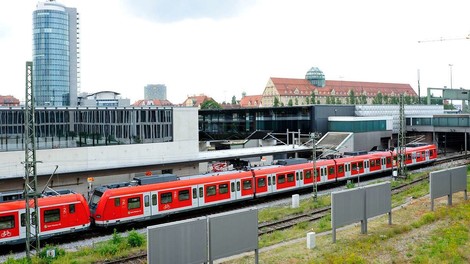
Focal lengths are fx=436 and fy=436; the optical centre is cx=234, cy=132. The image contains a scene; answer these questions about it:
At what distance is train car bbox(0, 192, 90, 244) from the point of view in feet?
68.0

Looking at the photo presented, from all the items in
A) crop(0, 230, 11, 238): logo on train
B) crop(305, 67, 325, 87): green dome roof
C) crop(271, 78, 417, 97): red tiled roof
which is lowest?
crop(0, 230, 11, 238): logo on train

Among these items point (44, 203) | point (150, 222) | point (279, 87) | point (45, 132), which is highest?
point (279, 87)

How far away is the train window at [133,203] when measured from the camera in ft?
80.4

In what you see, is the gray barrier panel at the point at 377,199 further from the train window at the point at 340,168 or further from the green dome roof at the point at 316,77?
the green dome roof at the point at 316,77

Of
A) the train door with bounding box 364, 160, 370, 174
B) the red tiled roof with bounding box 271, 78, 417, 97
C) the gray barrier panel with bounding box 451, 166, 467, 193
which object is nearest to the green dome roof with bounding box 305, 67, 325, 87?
the red tiled roof with bounding box 271, 78, 417, 97

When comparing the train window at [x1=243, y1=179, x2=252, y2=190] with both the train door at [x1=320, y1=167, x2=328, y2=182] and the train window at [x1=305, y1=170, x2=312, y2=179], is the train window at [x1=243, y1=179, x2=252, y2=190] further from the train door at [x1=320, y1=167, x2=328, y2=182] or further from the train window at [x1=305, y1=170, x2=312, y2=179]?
the train door at [x1=320, y1=167, x2=328, y2=182]

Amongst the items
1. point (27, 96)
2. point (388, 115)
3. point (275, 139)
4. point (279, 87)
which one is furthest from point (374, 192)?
point (279, 87)

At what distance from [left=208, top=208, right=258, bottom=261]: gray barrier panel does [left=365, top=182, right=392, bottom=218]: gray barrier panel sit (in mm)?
6766

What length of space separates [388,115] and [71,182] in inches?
2092

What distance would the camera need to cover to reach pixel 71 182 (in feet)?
112

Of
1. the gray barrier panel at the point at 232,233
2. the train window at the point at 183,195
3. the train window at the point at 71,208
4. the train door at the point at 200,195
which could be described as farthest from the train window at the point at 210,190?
the gray barrier panel at the point at 232,233

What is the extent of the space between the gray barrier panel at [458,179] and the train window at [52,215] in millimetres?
21710

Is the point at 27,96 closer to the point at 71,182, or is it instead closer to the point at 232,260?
the point at 232,260

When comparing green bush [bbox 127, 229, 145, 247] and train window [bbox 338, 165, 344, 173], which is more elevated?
train window [bbox 338, 165, 344, 173]
